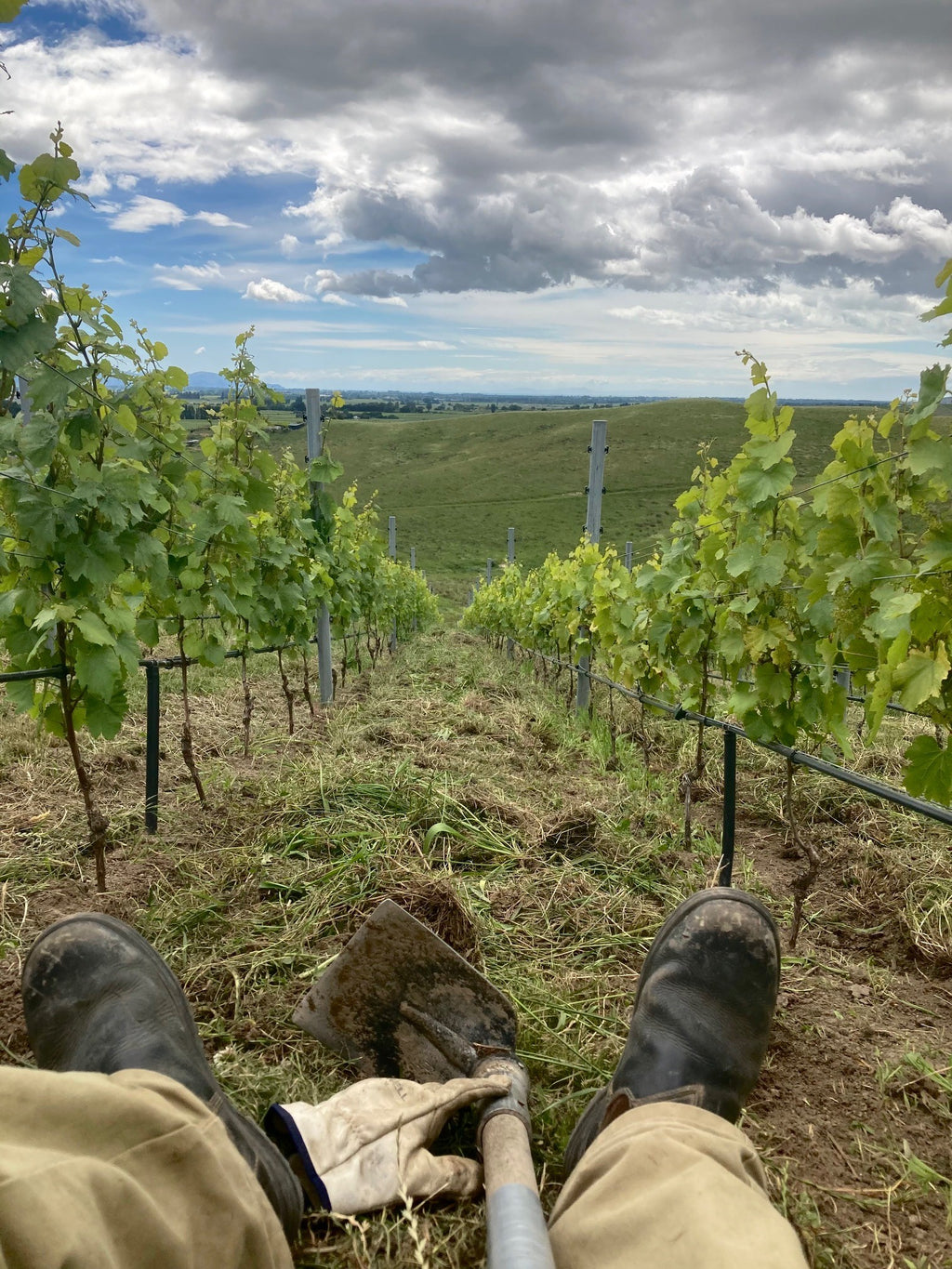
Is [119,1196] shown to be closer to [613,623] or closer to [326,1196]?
[326,1196]

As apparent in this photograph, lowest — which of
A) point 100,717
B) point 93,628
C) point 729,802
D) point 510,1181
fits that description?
point 510,1181

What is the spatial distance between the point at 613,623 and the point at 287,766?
7.70 ft

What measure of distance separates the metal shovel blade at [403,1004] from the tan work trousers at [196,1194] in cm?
71

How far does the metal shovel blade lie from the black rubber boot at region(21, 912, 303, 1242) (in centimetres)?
45

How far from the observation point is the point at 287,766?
4555mm

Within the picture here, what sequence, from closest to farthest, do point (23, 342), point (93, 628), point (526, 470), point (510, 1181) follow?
point (510, 1181), point (23, 342), point (93, 628), point (526, 470)

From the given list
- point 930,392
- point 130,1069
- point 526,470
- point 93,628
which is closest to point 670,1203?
point 130,1069

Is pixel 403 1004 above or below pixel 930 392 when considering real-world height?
below

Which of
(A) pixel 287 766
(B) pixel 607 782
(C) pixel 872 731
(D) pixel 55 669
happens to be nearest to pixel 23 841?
(D) pixel 55 669

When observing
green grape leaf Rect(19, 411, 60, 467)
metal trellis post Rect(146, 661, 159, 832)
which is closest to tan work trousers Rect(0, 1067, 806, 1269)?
green grape leaf Rect(19, 411, 60, 467)

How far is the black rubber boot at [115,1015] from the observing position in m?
1.71

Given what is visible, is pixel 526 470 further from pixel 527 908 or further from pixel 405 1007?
pixel 405 1007

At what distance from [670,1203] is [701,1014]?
2.48 feet

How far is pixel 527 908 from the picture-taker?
3.06m
